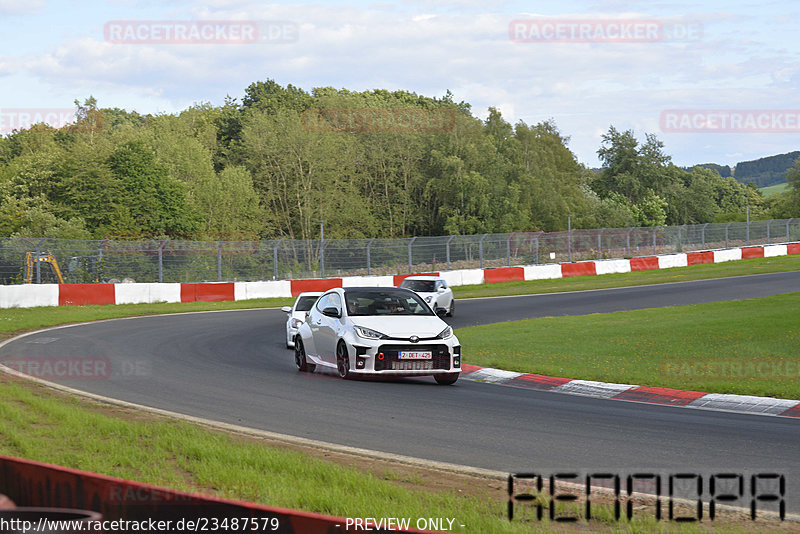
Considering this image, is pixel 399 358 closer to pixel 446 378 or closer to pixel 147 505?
pixel 446 378

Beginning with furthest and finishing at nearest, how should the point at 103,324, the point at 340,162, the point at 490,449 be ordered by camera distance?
the point at 340,162 < the point at 103,324 < the point at 490,449

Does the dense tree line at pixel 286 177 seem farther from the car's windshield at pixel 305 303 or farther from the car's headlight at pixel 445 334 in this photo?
the car's headlight at pixel 445 334

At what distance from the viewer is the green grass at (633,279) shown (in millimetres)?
36531

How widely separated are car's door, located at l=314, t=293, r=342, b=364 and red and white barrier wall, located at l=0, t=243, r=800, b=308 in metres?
18.0

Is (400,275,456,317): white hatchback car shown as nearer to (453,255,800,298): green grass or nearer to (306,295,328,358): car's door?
(453,255,800,298): green grass

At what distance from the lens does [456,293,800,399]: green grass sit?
12531mm

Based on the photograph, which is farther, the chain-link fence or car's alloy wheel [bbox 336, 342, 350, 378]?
the chain-link fence

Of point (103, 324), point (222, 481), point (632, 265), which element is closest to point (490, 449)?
point (222, 481)

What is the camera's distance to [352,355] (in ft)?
41.9

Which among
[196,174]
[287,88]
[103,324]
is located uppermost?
[287,88]

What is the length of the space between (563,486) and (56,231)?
52774mm

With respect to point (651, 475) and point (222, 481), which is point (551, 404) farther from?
point (222, 481)

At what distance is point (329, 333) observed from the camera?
13.6 m

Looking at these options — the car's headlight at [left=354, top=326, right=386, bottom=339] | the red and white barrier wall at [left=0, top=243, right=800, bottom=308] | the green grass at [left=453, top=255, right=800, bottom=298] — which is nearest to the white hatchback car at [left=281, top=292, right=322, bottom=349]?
the car's headlight at [left=354, top=326, right=386, bottom=339]
